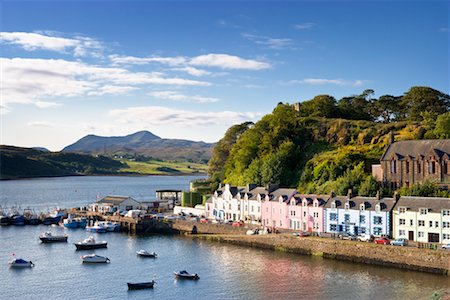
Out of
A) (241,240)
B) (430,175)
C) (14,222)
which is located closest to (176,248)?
(241,240)

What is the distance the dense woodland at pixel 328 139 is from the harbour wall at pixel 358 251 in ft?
30.3

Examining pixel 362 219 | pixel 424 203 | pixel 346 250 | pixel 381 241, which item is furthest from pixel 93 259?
pixel 424 203

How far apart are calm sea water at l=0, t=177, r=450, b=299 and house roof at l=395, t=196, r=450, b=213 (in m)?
6.73

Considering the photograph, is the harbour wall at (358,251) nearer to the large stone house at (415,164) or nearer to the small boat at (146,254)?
the small boat at (146,254)

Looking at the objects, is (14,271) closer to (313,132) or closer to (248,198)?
(248,198)

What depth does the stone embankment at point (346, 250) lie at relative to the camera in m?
41.2

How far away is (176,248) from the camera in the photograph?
2131 inches

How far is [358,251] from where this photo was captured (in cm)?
4553

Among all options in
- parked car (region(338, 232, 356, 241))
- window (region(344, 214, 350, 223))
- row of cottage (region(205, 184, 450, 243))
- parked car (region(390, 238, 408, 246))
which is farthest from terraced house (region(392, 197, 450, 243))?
window (region(344, 214, 350, 223))

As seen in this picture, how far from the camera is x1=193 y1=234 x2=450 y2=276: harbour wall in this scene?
135ft

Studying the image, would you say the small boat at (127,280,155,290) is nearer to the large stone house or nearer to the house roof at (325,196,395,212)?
the house roof at (325,196,395,212)

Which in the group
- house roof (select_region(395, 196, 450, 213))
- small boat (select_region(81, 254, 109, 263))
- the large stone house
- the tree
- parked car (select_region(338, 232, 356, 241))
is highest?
the tree

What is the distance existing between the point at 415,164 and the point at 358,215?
35.1ft

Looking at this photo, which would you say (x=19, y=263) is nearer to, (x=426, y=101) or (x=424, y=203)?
(x=424, y=203)
